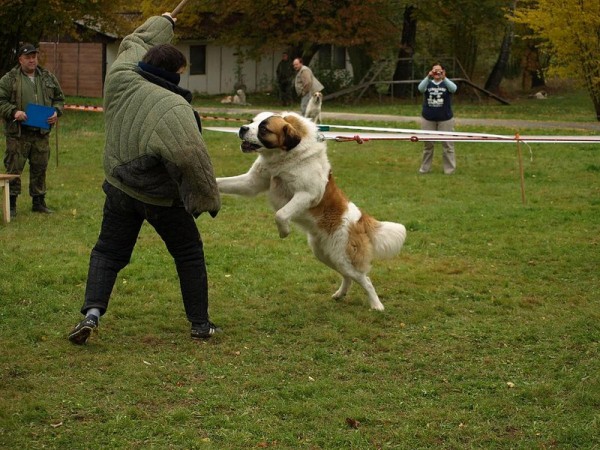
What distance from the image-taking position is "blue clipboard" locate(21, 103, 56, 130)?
11.0 meters

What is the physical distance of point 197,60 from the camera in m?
41.9

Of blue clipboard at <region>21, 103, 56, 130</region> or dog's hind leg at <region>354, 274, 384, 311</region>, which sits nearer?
dog's hind leg at <region>354, 274, 384, 311</region>

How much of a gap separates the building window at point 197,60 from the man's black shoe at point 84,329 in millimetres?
36381

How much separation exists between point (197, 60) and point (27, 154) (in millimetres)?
31360

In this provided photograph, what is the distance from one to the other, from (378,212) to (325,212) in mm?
4982

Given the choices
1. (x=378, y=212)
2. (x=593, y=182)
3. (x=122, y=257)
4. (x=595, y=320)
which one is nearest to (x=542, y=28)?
(x=593, y=182)

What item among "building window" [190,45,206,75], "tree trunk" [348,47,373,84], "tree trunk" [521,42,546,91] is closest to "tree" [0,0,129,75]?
"building window" [190,45,206,75]

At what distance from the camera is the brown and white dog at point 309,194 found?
22.4ft

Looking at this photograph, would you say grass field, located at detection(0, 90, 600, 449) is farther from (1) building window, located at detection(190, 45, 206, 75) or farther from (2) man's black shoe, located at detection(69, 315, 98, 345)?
(1) building window, located at detection(190, 45, 206, 75)

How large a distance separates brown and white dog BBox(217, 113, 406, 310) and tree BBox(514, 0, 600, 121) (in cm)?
1968

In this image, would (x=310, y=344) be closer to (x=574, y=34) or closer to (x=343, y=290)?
(x=343, y=290)

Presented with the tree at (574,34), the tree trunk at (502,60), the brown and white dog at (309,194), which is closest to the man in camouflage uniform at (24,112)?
the brown and white dog at (309,194)

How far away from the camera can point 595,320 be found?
720 centimetres

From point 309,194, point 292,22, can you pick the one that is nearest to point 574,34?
point 292,22
